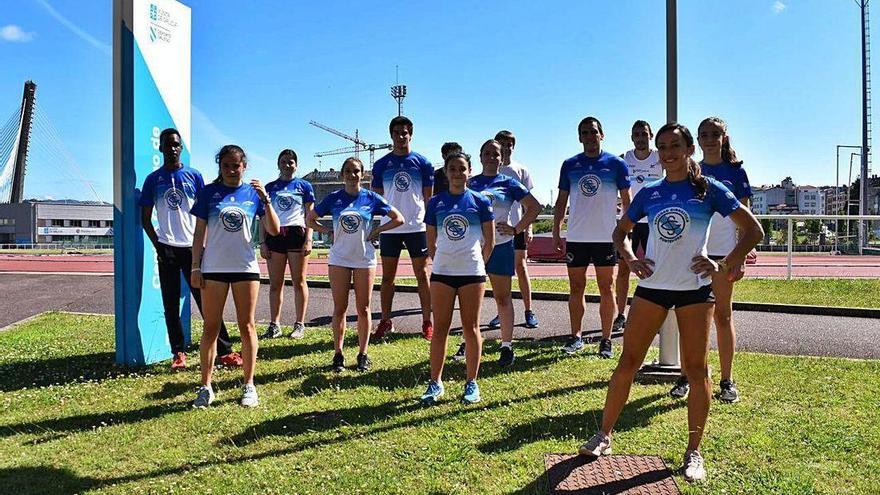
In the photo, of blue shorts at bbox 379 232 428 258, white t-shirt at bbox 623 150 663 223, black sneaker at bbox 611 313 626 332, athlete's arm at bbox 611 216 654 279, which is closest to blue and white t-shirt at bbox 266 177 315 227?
blue shorts at bbox 379 232 428 258

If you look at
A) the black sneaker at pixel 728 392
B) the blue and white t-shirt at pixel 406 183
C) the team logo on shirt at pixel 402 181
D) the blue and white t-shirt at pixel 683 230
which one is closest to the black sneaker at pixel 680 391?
the black sneaker at pixel 728 392

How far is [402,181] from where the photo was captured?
22.3ft

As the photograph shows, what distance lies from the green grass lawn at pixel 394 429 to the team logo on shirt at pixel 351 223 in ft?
4.12

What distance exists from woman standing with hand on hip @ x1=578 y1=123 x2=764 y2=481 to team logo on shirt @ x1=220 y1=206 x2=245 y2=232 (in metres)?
2.89

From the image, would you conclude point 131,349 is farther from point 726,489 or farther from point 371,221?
point 726,489

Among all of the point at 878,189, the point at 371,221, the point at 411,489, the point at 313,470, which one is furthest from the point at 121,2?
the point at 878,189

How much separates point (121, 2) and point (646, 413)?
573 cm

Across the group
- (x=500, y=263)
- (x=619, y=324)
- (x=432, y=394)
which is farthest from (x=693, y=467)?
(x=619, y=324)

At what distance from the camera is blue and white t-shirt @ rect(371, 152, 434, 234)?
6.77 m

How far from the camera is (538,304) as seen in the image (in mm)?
10031

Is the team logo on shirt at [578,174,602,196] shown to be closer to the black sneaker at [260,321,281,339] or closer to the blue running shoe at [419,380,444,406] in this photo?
the blue running shoe at [419,380,444,406]

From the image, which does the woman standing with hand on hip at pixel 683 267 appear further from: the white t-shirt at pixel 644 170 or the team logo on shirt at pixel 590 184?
the white t-shirt at pixel 644 170

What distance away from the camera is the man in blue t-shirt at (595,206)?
6.00 meters

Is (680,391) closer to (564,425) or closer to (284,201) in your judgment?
(564,425)
